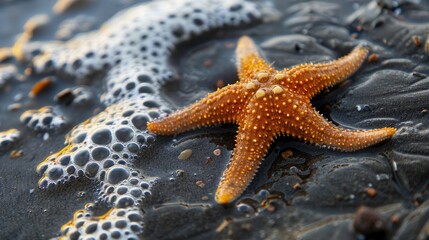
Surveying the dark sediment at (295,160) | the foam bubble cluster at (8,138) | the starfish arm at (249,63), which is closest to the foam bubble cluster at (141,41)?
the dark sediment at (295,160)

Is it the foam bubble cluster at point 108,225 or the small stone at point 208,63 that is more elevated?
the small stone at point 208,63

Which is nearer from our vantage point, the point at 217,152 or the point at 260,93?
the point at 260,93

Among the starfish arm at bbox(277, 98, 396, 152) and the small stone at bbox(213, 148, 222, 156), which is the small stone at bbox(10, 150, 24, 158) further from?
the starfish arm at bbox(277, 98, 396, 152)

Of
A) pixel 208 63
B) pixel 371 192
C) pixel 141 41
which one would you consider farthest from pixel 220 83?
pixel 371 192

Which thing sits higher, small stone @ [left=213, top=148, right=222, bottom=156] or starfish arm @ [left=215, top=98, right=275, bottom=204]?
starfish arm @ [left=215, top=98, right=275, bottom=204]

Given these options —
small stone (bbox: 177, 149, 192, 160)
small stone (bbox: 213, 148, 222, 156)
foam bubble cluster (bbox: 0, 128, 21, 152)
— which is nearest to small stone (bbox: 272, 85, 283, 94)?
small stone (bbox: 213, 148, 222, 156)

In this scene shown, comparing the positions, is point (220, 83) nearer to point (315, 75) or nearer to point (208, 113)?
point (208, 113)

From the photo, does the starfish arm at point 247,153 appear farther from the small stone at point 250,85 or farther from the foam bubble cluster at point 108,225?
the foam bubble cluster at point 108,225
